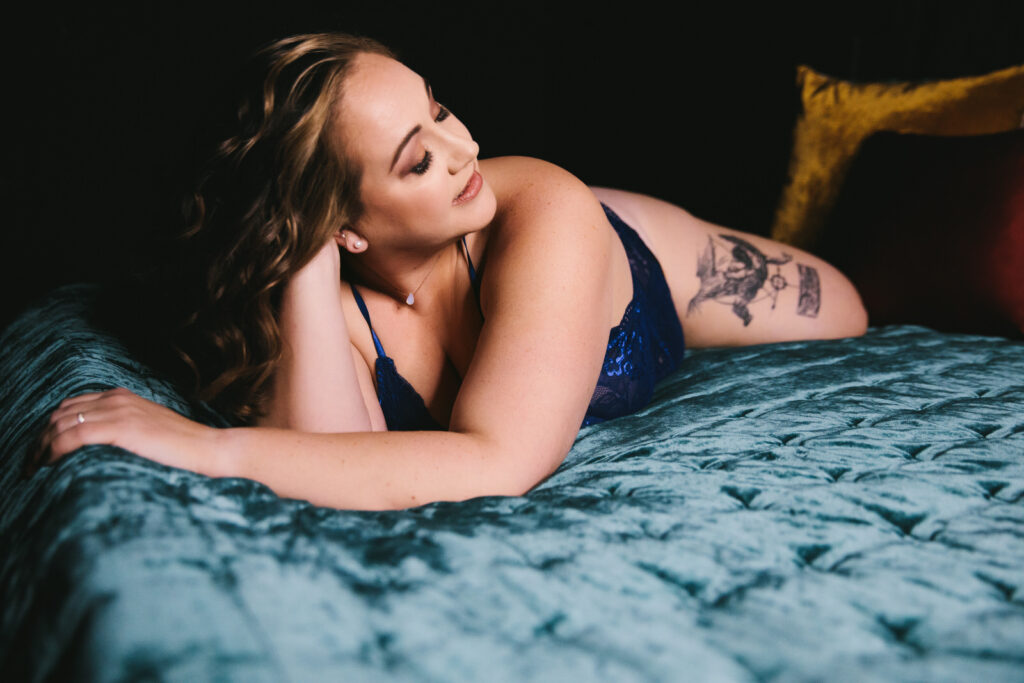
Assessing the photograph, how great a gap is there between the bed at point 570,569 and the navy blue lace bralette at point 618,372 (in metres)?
0.29

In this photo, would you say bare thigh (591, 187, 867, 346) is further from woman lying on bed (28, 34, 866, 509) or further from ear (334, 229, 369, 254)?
ear (334, 229, 369, 254)

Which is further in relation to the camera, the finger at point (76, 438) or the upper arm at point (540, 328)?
the upper arm at point (540, 328)

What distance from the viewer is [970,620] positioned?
2.05 feet

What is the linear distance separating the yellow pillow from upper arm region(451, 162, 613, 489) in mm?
1171

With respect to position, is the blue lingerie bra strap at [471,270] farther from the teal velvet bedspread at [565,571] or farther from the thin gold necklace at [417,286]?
the teal velvet bedspread at [565,571]

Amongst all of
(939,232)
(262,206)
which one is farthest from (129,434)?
(939,232)

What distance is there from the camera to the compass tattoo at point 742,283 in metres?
1.89

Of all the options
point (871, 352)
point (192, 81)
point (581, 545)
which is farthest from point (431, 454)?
point (192, 81)

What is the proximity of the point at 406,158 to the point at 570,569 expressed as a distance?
0.74 m

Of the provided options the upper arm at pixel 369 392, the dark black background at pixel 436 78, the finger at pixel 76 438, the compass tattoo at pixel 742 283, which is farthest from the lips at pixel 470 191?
the dark black background at pixel 436 78

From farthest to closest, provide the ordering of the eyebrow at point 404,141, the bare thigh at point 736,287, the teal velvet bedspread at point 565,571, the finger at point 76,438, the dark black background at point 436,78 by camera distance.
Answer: the dark black background at point 436,78 → the bare thigh at point 736,287 → the eyebrow at point 404,141 → the finger at point 76,438 → the teal velvet bedspread at point 565,571

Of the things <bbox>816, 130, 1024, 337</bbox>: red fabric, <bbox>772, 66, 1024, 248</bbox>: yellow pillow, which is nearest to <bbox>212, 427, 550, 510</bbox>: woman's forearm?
<bbox>816, 130, 1024, 337</bbox>: red fabric

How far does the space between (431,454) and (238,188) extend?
1.88 ft

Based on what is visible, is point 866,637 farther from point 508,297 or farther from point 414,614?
point 508,297
